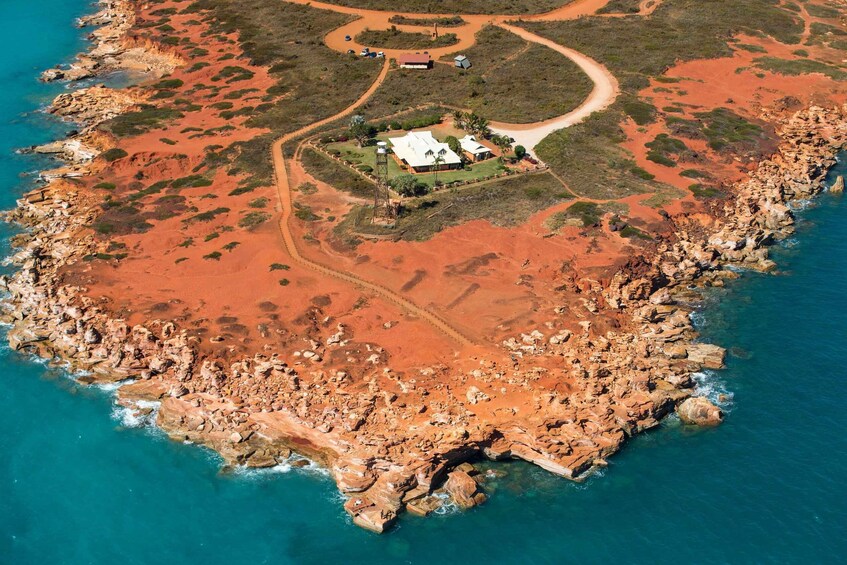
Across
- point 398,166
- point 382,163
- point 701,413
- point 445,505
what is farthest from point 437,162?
point 445,505

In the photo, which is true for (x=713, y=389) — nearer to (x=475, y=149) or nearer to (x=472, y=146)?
(x=475, y=149)

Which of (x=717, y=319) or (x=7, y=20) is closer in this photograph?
(x=717, y=319)

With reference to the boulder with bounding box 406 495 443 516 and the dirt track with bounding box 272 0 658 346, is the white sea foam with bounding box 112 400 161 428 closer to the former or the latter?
the dirt track with bounding box 272 0 658 346

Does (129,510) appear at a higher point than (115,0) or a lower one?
lower

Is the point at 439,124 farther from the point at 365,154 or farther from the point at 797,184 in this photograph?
the point at 797,184

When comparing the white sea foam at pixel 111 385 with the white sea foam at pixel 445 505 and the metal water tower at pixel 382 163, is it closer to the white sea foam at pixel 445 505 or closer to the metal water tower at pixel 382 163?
the white sea foam at pixel 445 505

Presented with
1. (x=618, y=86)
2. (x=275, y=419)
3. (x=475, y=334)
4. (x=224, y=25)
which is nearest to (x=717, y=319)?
(x=475, y=334)

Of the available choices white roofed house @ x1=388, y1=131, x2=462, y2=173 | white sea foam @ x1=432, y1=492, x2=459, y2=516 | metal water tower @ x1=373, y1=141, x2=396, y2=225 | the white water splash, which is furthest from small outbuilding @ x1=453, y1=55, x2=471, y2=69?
white sea foam @ x1=432, y1=492, x2=459, y2=516
